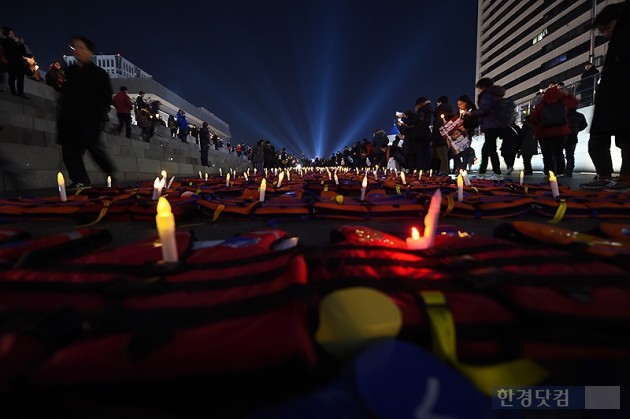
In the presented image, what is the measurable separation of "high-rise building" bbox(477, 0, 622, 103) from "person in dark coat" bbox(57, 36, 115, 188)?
5783 centimetres

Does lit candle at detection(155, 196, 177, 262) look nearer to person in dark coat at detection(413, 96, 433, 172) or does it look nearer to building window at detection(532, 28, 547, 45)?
person in dark coat at detection(413, 96, 433, 172)

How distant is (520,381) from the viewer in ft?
2.59

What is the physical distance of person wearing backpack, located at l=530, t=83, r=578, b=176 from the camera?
667 centimetres

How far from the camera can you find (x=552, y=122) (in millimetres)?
6734

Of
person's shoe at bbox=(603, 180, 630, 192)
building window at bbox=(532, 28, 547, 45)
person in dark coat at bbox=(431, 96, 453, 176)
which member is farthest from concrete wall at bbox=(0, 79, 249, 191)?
building window at bbox=(532, 28, 547, 45)

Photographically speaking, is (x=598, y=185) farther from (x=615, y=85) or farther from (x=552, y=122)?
(x=552, y=122)

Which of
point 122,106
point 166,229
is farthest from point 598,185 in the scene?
point 122,106

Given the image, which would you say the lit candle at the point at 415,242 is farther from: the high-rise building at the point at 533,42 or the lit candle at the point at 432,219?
the high-rise building at the point at 533,42

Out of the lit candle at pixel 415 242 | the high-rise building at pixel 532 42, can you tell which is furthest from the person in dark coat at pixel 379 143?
the high-rise building at pixel 532 42

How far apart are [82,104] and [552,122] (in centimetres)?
884

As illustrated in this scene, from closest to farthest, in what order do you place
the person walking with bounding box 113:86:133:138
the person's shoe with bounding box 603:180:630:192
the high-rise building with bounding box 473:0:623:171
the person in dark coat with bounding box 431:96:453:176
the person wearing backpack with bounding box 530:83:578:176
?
the person's shoe with bounding box 603:180:630:192, the person wearing backpack with bounding box 530:83:578:176, the person in dark coat with bounding box 431:96:453:176, the person walking with bounding box 113:86:133:138, the high-rise building with bounding box 473:0:623:171

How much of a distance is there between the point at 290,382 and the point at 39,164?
8.83 metres

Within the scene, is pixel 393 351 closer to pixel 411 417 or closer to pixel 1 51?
pixel 411 417

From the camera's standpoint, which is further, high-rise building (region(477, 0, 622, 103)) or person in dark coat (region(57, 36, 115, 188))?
high-rise building (region(477, 0, 622, 103))
